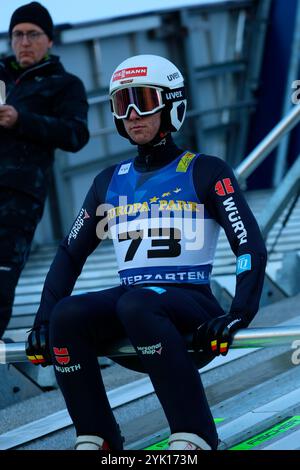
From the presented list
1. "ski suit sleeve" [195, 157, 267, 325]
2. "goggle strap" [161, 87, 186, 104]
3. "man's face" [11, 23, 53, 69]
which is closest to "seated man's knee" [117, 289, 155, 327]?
"ski suit sleeve" [195, 157, 267, 325]

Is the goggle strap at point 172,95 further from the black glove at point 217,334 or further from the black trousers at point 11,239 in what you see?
the black trousers at point 11,239

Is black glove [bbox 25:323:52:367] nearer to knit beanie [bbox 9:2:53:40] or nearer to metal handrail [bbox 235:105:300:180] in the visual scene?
knit beanie [bbox 9:2:53:40]

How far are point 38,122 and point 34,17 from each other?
579 millimetres

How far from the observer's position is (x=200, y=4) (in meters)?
11.7

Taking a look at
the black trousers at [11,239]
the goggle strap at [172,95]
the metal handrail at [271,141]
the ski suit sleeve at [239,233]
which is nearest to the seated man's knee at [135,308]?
the ski suit sleeve at [239,233]

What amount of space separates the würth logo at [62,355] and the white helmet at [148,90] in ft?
2.96

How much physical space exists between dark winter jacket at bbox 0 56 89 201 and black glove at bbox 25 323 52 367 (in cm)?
158

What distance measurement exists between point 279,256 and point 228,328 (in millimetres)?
3196

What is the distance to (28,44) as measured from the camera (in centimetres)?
532

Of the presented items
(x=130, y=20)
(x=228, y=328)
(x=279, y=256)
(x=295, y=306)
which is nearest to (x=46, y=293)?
(x=228, y=328)

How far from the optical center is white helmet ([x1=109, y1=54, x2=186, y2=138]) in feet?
12.9

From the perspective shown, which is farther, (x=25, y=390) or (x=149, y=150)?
(x=25, y=390)
